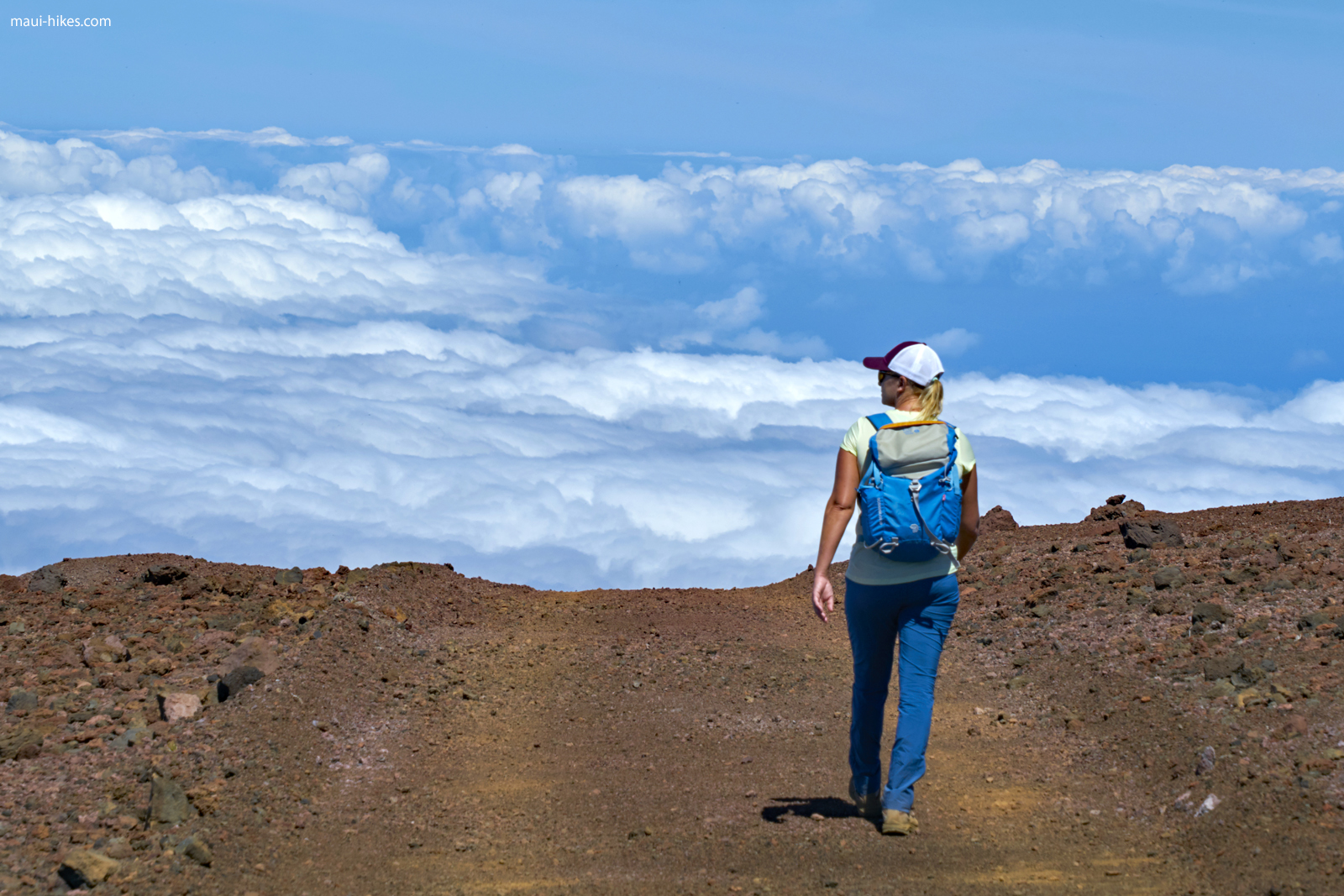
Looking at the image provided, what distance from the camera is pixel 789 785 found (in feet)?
27.9

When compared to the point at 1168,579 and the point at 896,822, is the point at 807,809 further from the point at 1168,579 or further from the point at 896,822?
the point at 1168,579

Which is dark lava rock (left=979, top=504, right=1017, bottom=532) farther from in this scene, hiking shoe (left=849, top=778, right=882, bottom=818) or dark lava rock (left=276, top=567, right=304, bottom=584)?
hiking shoe (left=849, top=778, right=882, bottom=818)

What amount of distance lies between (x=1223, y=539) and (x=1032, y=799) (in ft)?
25.6

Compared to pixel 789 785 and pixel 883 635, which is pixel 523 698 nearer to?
pixel 789 785

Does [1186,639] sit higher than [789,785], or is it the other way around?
[1186,639]

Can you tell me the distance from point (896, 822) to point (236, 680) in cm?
583

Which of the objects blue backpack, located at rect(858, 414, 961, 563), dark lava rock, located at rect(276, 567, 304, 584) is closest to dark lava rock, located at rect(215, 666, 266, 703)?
dark lava rock, located at rect(276, 567, 304, 584)

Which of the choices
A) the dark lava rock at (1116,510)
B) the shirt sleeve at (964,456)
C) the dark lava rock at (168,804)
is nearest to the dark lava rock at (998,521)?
the dark lava rock at (1116,510)

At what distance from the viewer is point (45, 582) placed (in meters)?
14.9

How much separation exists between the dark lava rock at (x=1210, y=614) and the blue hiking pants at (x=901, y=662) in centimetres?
515

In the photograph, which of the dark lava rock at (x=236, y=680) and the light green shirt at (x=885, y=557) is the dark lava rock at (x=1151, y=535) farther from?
the dark lava rock at (x=236, y=680)

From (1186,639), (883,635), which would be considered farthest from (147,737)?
(1186,639)

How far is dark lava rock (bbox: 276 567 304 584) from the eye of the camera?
15055mm

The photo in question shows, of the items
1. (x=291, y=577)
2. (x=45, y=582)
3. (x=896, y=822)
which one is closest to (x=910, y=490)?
(x=896, y=822)
